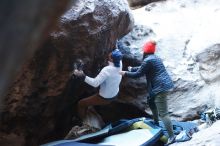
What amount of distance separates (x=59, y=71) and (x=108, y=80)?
0.73m

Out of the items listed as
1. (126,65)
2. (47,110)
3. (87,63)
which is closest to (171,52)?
(126,65)

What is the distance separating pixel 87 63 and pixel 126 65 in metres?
1.43

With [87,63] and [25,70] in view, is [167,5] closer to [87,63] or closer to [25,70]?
[87,63]

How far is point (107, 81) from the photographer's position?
586 cm

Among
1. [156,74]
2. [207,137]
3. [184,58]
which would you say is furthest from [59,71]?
[184,58]

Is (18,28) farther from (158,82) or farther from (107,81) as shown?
(107,81)

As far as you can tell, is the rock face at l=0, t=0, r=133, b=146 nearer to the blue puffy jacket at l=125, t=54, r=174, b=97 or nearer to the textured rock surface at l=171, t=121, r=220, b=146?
the blue puffy jacket at l=125, t=54, r=174, b=97

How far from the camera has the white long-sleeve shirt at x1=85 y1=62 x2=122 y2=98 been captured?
5.70 m

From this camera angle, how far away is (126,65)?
7.18 meters

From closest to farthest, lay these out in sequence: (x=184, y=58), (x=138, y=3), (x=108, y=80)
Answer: (x=108, y=80) < (x=184, y=58) < (x=138, y=3)

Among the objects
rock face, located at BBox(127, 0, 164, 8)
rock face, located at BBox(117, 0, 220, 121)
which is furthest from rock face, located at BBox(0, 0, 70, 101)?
rock face, located at BBox(127, 0, 164, 8)

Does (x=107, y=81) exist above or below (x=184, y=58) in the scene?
above

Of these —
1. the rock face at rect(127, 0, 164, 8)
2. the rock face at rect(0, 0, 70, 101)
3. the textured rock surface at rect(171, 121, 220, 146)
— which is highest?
the rock face at rect(0, 0, 70, 101)

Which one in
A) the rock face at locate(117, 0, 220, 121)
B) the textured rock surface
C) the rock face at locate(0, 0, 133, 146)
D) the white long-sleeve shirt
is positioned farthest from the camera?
the rock face at locate(117, 0, 220, 121)
